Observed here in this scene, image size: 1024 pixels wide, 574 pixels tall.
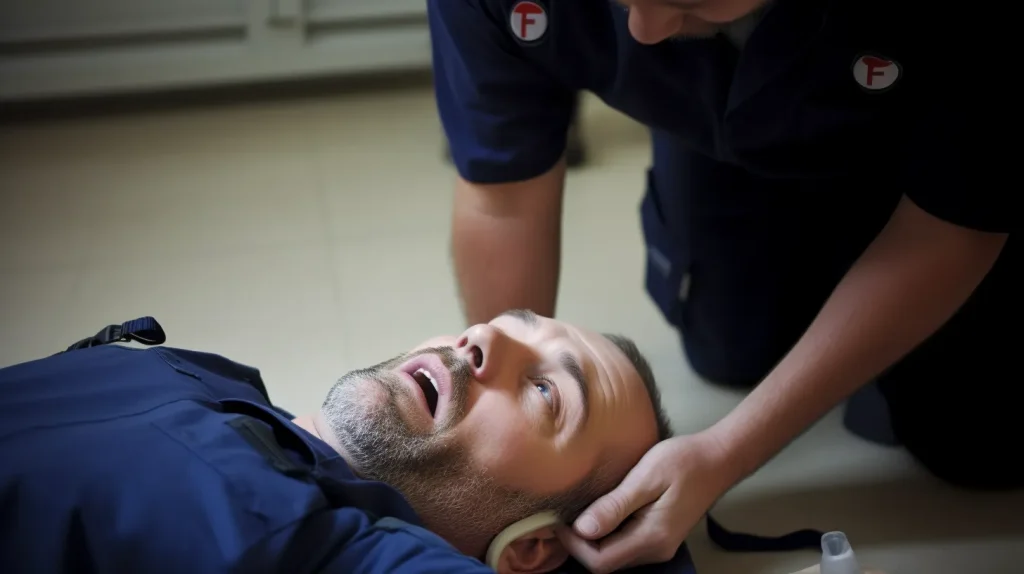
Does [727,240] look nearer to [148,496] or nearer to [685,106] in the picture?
[685,106]

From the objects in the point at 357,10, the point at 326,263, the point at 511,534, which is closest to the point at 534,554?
the point at 511,534

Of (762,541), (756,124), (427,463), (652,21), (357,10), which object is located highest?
(357,10)

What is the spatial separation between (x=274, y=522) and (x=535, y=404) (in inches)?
12.3

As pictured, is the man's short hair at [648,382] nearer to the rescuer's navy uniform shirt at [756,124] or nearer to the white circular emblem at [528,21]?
the rescuer's navy uniform shirt at [756,124]

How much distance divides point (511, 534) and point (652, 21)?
1.66 ft

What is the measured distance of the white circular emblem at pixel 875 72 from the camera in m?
1.06

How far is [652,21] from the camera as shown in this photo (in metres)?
0.92

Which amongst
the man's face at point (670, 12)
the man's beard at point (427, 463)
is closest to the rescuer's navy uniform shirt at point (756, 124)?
the man's face at point (670, 12)

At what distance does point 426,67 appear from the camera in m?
2.46

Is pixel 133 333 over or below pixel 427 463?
over

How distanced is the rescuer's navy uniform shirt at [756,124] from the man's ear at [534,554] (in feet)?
1.48

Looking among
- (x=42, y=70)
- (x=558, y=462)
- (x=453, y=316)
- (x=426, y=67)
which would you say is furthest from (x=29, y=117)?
(x=558, y=462)

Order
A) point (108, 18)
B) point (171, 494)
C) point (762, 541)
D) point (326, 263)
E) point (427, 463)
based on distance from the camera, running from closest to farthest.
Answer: point (171, 494) < point (427, 463) < point (762, 541) < point (326, 263) < point (108, 18)

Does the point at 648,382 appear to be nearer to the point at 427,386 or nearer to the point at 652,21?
the point at 427,386
